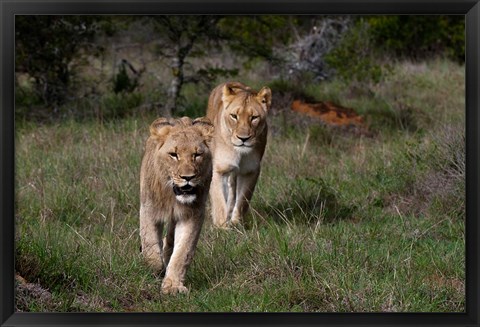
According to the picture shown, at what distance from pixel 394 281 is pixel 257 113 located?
100 inches

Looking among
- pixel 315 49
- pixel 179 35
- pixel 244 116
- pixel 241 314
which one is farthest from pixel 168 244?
pixel 315 49

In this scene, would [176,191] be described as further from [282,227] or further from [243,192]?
[243,192]

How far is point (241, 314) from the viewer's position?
494cm

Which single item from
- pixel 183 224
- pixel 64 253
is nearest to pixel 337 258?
pixel 183 224

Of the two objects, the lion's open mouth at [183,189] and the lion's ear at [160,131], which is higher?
the lion's ear at [160,131]

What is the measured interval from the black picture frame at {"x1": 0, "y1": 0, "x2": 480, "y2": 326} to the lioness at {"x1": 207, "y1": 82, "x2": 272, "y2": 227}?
295 centimetres

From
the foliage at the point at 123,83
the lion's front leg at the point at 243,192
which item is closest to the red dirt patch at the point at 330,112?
the foliage at the point at 123,83

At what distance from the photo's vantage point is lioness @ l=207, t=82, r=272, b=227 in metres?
7.98

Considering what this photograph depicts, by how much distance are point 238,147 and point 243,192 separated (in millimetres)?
346

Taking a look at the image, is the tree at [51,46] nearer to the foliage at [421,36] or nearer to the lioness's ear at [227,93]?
the lioness's ear at [227,93]

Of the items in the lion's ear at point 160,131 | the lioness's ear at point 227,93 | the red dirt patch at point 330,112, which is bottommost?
Answer: the red dirt patch at point 330,112

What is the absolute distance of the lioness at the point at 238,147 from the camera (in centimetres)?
798
